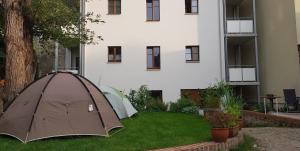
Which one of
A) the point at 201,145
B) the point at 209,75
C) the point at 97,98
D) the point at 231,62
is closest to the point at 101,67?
the point at 209,75

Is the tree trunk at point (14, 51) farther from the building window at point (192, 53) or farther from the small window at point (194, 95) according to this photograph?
the building window at point (192, 53)

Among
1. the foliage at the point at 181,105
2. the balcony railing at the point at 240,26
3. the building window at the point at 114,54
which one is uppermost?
the balcony railing at the point at 240,26

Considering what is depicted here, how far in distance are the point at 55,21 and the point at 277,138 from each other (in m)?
9.45

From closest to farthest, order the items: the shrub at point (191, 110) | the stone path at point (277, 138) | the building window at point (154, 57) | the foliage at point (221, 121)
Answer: the foliage at point (221, 121) < the stone path at point (277, 138) < the shrub at point (191, 110) < the building window at point (154, 57)

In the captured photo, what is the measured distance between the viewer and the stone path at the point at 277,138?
9641mm

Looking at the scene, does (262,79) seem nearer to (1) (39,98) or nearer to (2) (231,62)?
(2) (231,62)

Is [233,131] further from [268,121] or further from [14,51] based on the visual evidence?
[14,51]

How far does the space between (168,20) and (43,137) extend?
14530 millimetres

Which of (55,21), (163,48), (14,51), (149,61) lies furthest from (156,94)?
(14,51)

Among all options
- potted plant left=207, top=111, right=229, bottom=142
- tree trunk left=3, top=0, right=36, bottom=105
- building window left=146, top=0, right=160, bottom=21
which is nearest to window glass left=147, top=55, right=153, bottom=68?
building window left=146, top=0, right=160, bottom=21

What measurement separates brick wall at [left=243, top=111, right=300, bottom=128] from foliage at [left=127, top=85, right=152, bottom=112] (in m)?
5.76

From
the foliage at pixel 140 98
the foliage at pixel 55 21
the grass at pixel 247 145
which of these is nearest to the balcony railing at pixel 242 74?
the foliage at pixel 140 98

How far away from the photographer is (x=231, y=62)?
81.3ft

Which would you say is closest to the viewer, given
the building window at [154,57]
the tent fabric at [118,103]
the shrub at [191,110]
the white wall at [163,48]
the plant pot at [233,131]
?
the plant pot at [233,131]
